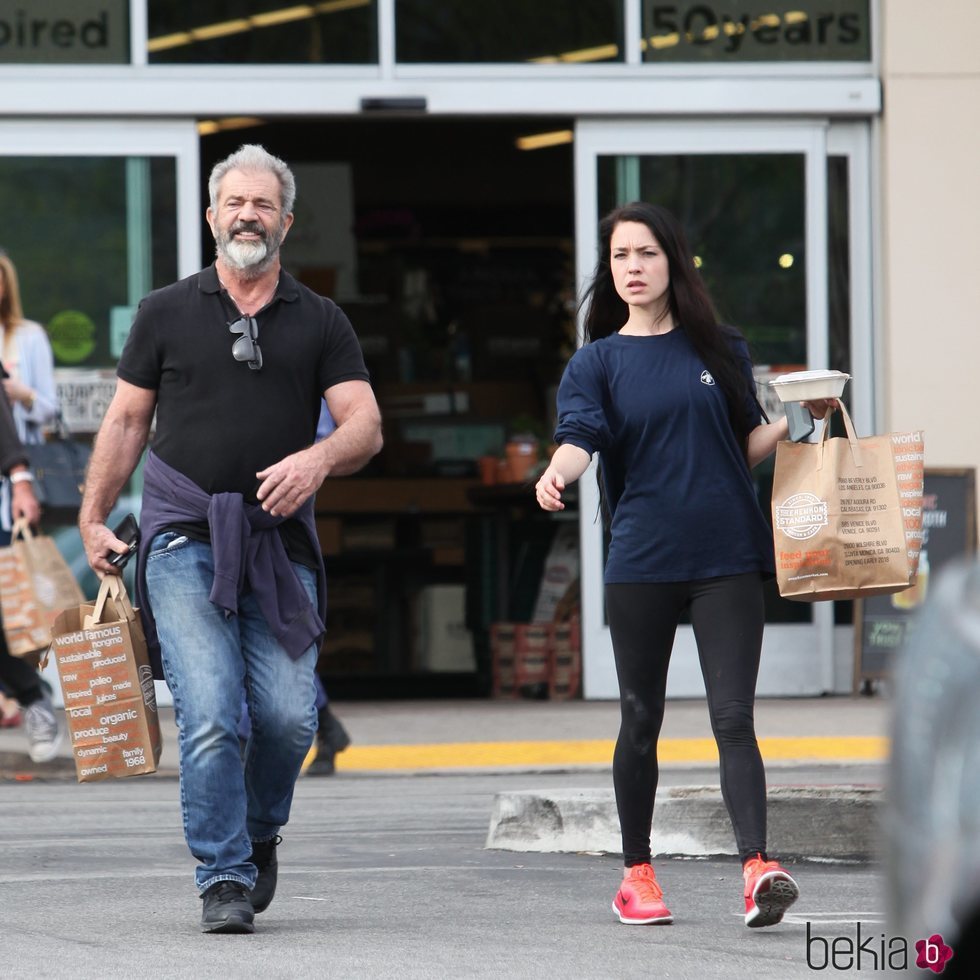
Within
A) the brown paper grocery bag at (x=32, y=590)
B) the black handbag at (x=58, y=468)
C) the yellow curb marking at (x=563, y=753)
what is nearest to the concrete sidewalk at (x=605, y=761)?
the yellow curb marking at (x=563, y=753)

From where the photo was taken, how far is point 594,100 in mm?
11531

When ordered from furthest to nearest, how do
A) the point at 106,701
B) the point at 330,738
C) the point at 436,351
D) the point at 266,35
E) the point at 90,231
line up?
1. the point at 436,351
2. the point at 266,35
3. the point at 90,231
4. the point at 330,738
5. the point at 106,701

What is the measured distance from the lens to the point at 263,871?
557cm

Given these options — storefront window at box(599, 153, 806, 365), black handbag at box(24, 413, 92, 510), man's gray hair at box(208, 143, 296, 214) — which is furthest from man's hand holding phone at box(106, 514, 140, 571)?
storefront window at box(599, 153, 806, 365)

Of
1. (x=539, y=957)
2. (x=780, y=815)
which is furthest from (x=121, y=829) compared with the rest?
(x=539, y=957)

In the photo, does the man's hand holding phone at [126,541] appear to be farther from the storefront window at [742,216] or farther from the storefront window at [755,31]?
the storefront window at [755,31]

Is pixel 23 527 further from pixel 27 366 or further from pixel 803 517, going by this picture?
pixel 803 517

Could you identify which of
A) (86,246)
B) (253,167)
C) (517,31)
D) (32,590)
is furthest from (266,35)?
(253,167)

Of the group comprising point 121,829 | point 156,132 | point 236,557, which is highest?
point 156,132

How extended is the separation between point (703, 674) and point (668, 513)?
439 millimetres

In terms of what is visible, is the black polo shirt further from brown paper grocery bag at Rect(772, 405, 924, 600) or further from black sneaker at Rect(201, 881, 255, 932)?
brown paper grocery bag at Rect(772, 405, 924, 600)

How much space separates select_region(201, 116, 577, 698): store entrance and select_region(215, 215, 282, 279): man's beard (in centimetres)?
657

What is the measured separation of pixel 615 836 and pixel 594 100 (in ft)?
18.8

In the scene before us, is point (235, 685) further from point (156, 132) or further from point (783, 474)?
point (156, 132)
